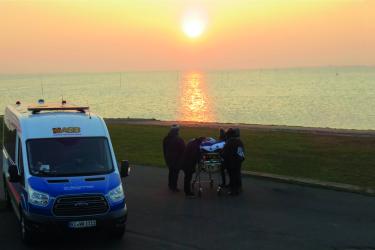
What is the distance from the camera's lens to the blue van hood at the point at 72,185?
8.45m

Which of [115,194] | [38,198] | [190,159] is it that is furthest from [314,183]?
[38,198]

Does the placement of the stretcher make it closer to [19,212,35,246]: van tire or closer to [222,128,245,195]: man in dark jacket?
[222,128,245,195]: man in dark jacket

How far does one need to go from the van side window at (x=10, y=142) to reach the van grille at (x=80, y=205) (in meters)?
2.40

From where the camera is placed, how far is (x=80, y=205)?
8453mm

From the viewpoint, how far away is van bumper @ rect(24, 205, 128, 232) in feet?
27.4

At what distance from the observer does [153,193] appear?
1325cm

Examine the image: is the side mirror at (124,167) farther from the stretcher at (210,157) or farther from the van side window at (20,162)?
the stretcher at (210,157)

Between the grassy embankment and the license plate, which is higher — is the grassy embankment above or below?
below

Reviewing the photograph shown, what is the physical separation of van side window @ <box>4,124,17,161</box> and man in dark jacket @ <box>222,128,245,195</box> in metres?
5.03

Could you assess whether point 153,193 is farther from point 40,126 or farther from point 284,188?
point 40,126

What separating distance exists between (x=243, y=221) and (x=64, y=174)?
3.82 metres

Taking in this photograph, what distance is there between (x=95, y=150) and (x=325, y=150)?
12.6 metres

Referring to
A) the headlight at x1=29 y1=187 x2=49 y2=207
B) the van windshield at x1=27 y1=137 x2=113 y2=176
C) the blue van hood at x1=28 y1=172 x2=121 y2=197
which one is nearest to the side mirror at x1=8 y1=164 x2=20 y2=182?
the van windshield at x1=27 y1=137 x2=113 y2=176

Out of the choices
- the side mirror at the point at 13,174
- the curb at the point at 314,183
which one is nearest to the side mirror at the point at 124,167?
the side mirror at the point at 13,174
